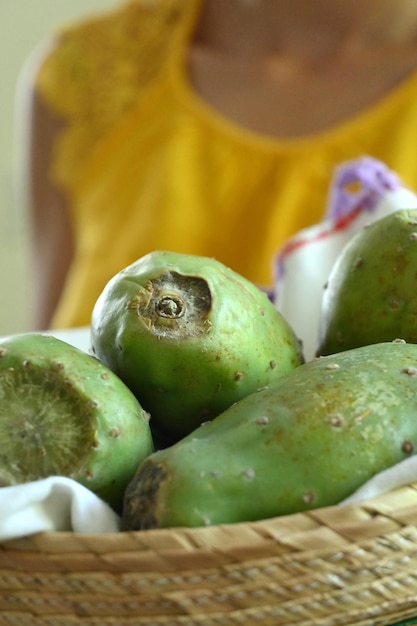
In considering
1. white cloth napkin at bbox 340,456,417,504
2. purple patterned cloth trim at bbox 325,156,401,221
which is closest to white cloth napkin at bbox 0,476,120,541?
white cloth napkin at bbox 340,456,417,504

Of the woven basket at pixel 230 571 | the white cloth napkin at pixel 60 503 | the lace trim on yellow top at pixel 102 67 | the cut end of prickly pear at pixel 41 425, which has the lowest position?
the woven basket at pixel 230 571

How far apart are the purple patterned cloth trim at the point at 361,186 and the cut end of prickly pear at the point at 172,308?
306 millimetres

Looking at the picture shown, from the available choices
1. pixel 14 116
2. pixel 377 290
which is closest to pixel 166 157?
pixel 377 290

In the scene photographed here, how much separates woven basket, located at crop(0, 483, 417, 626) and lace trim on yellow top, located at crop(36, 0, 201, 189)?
44.5 inches

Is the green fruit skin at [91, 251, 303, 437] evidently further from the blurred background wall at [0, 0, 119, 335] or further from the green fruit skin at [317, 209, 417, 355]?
the blurred background wall at [0, 0, 119, 335]

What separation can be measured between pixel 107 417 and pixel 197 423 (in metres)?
0.08

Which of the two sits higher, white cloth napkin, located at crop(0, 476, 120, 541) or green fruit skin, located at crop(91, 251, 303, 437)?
green fruit skin, located at crop(91, 251, 303, 437)

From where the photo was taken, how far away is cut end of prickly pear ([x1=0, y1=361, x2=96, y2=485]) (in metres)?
0.39

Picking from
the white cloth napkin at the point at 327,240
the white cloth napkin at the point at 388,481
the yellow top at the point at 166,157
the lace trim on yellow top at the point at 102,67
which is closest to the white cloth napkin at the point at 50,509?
the white cloth napkin at the point at 388,481

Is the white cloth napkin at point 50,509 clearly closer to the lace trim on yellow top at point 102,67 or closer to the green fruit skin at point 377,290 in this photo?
the green fruit skin at point 377,290

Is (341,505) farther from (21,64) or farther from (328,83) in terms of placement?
(21,64)

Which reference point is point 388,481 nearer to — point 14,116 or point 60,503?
point 60,503

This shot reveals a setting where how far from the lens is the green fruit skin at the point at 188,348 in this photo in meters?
0.43

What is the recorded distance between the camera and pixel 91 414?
395 millimetres
